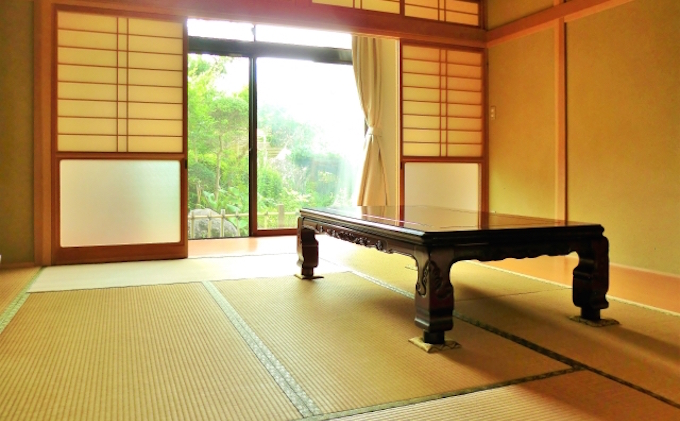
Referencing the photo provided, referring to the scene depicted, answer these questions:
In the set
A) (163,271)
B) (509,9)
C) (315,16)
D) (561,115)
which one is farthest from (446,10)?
(163,271)

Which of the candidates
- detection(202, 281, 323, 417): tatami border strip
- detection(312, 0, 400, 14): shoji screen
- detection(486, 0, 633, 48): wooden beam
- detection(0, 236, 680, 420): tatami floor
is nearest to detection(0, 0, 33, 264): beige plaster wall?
detection(0, 236, 680, 420): tatami floor

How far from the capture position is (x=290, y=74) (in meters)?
6.43

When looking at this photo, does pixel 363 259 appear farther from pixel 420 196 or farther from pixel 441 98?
pixel 441 98

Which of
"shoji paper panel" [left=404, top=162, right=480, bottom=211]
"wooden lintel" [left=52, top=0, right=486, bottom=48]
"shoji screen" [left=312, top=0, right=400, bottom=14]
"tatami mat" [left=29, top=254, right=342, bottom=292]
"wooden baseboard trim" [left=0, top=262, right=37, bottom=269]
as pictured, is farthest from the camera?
"shoji paper panel" [left=404, top=162, right=480, bottom=211]

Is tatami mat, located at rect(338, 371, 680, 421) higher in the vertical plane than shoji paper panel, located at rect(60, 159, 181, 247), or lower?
lower

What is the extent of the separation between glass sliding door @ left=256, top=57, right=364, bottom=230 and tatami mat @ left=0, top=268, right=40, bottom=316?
285cm

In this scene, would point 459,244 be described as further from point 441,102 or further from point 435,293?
point 441,102

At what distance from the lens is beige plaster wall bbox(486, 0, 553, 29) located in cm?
486

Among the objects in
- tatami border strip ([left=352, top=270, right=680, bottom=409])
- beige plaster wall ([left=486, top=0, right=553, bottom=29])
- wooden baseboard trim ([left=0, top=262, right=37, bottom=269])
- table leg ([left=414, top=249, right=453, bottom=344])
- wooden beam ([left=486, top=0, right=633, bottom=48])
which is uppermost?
beige plaster wall ([left=486, top=0, right=553, bottom=29])

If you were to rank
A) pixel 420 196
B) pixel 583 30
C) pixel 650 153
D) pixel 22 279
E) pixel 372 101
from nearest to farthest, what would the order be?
pixel 22 279 → pixel 650 153 → pixel 583 30 → pixel 420 196 → pixel 372 101

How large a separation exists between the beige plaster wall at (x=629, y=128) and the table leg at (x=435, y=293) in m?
2.43

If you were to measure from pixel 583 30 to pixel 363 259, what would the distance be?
2.59 meters

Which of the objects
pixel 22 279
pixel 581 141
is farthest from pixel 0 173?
pixel 581 141

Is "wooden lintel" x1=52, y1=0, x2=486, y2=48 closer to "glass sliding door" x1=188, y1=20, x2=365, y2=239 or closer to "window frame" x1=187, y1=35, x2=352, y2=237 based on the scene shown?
"glass sliding door" x1=188, y1=20, x2=365, y2=239
